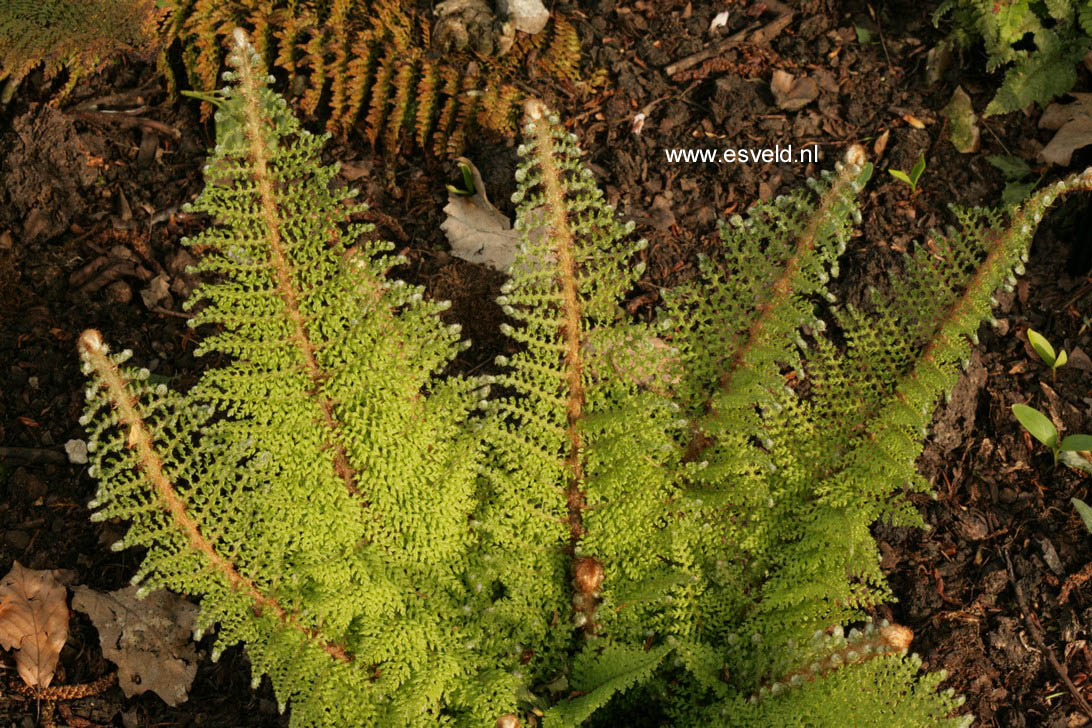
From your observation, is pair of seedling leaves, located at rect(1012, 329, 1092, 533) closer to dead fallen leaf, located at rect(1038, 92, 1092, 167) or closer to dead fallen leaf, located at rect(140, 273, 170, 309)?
dead fallen leaf, located at rect(1038, 92, 1092, 167)

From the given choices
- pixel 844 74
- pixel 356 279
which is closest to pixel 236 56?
pixel 356 279

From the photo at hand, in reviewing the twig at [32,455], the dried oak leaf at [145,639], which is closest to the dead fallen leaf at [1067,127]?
the dried oak leaf at [145,639]

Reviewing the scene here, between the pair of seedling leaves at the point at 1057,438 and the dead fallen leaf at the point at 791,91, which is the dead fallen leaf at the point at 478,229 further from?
the pair of seedling leaves at the point at 1057,438

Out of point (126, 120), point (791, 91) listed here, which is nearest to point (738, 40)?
point (791, 91)

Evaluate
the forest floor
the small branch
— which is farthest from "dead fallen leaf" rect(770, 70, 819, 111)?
the small branch

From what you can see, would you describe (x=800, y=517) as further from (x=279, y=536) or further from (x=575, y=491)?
(x=279, y=536)
